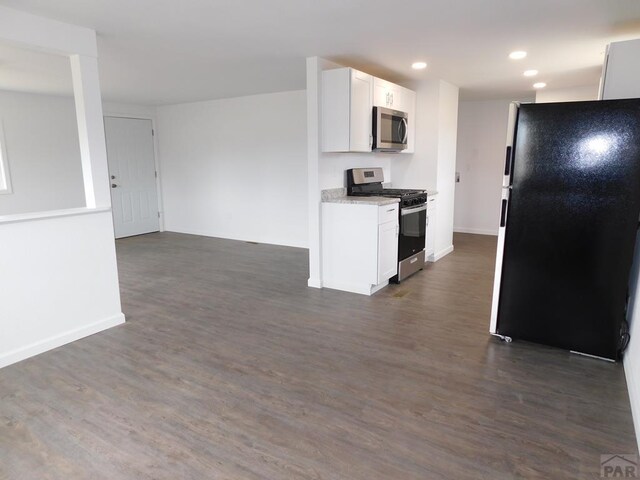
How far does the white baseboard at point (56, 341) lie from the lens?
284 centimetres

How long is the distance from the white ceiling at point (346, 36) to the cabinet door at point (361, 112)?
0.71 feet

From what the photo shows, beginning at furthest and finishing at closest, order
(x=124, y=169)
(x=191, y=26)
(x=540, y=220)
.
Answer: (x=124, y=169), (x=191, y=26), (x=540, y=220)

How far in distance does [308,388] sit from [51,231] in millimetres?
2145

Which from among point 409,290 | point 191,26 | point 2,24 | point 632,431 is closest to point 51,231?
point 2,24

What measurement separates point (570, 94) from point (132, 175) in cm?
709

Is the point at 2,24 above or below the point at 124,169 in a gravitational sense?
above

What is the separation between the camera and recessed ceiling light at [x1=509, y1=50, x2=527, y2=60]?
3.90 meters

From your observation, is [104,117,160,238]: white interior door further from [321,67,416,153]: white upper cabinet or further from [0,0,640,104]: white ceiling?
[321,67,416,153]: white upper cabinet

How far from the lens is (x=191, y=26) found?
3.11 m

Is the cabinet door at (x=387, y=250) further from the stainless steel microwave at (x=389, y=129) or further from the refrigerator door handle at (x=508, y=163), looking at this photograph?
the refrigerator door handle at (x=508, y=163)

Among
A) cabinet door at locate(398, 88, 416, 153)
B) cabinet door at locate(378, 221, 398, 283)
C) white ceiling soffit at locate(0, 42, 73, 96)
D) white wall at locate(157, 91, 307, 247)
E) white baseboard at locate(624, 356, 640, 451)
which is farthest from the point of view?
white wall at locate(157, 91, 307, 247)

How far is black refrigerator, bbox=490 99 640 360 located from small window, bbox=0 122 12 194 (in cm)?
619

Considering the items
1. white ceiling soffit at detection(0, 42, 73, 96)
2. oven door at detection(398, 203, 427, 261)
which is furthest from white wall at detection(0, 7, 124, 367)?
oven door at detection(398, 203, 427, 261)

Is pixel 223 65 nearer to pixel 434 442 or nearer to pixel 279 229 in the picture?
pixel 279 229
